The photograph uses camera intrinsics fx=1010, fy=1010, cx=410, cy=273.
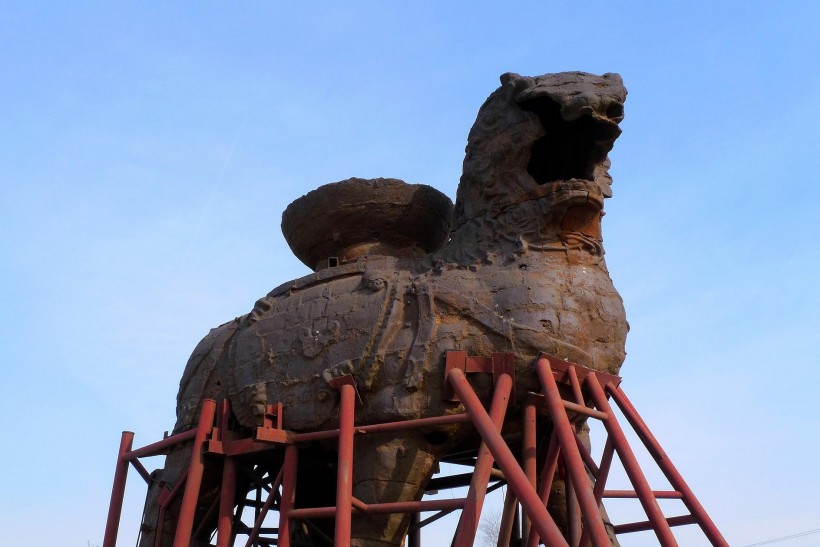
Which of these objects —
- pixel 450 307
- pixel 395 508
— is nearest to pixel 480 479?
pixel 395 508

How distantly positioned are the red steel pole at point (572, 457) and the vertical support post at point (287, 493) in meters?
2.89

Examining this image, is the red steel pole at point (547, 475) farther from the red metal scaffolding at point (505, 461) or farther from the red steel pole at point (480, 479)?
the red steel pole at point (480, 479)

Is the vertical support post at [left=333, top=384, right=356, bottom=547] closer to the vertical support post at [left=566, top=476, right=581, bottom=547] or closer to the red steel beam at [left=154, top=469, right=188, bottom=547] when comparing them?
the vertical support post at [left=566, top=476, right=581, bottom=547]

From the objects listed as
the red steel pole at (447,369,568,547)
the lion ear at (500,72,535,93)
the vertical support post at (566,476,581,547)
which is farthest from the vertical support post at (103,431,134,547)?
the lion ear at (500,72,535,93)

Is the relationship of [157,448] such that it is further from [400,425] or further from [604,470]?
[604,470]

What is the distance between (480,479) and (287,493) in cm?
239

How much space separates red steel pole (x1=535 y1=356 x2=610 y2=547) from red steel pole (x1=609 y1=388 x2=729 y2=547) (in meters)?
1.00

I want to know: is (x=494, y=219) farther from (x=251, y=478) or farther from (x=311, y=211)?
(x=251, y=478)

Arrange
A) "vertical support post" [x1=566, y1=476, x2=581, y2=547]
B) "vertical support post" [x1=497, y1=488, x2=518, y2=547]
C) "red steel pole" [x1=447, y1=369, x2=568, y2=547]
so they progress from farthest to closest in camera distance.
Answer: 1. "vertical support post" [x1=566, y1=476, x2=581, y2=547]
2. "vertical support post" [x1=497, y1=488, x2=518, y2=547]
3. "red steel pole" [x1=447, y1=369, x2=568, y2=547]

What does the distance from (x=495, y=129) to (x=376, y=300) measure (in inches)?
97.8

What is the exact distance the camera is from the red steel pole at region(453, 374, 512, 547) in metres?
9.00

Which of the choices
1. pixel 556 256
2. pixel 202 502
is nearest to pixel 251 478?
pixel 202 502

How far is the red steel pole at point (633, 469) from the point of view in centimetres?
920

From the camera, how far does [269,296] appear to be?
12.6m
